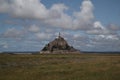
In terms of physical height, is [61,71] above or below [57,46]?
below

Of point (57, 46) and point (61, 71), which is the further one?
point (57, 46)

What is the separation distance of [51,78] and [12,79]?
5409 millimetres

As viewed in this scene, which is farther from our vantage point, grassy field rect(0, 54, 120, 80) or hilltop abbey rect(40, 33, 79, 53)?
hilltop abbey rect(40, 33, 79, 53)

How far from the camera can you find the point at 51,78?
34.2 m

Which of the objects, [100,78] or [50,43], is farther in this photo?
[50,43]

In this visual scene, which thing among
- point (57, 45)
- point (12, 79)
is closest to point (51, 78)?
point (12, 79)

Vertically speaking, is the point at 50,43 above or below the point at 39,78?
above

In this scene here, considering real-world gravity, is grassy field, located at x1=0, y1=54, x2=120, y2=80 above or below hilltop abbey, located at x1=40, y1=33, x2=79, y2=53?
below

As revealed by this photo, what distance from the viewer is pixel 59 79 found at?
33.4m

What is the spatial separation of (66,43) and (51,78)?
5597 inches

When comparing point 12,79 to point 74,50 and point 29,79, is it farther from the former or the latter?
point 74,50

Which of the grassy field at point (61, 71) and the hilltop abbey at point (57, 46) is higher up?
the hilltop abbey at point (57, 46)

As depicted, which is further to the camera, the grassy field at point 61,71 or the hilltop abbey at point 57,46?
the hilltop abbey at point 57,46

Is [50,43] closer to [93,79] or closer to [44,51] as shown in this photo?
[44,51]
